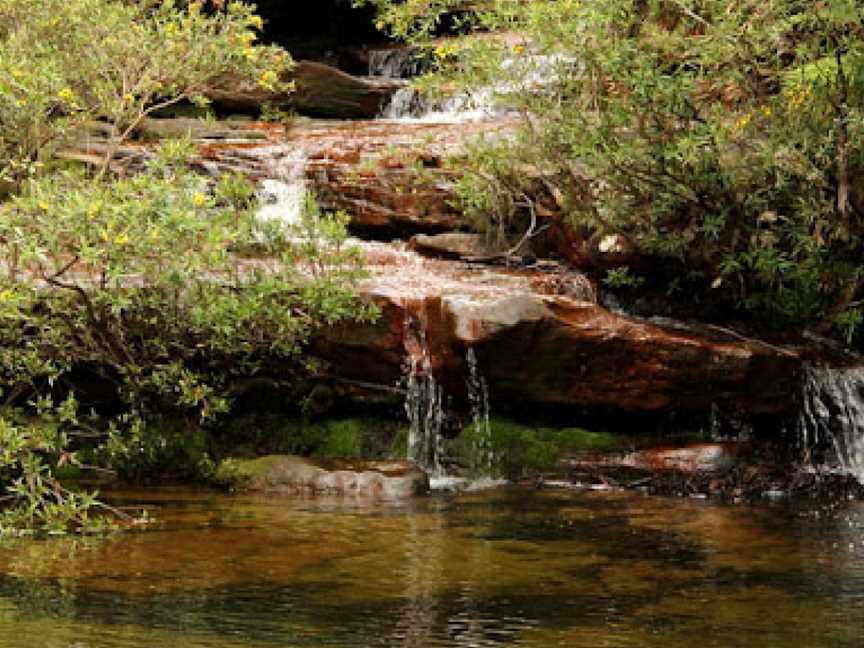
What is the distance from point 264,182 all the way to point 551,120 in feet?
16.6

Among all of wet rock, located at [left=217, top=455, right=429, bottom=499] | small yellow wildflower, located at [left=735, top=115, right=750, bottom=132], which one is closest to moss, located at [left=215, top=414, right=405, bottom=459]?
wet rock, located at [left=217, top=455, right=429, bottom=499]

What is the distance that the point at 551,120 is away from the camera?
1406cm

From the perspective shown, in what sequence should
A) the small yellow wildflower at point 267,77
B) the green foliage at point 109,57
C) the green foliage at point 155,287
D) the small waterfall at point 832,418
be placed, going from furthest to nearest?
the small waterfall at point 832,418 → the small yellow wildflower at point 267,77 → the green foliage at point 109,57 → the green foliage at point 155,287

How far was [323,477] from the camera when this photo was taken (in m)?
12.3

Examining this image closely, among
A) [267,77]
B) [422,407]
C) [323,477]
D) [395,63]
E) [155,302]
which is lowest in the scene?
[323,477]

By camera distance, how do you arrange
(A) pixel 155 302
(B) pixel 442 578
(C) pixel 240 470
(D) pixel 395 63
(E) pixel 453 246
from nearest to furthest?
(B) pixel 442 578 → (A) pixel 155 302 → (C) pixel 240 470 → (E) pixel 453 246 → (D) pixel 395 63

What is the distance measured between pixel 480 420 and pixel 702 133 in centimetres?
390

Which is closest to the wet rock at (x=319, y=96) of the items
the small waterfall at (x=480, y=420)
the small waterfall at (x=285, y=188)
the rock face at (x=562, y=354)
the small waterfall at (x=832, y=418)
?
the small waterfall at (x=285, y=188)

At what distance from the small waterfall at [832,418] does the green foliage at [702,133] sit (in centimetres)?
66

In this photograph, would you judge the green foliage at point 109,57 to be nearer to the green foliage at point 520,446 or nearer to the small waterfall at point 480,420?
the small waterfall at point 480,420

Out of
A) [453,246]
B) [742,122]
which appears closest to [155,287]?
[453,246]

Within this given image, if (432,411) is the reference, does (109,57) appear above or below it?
above

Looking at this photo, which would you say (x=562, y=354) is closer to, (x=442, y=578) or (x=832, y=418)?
(x=832, y=418)

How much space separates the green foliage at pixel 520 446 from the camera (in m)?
13.6
